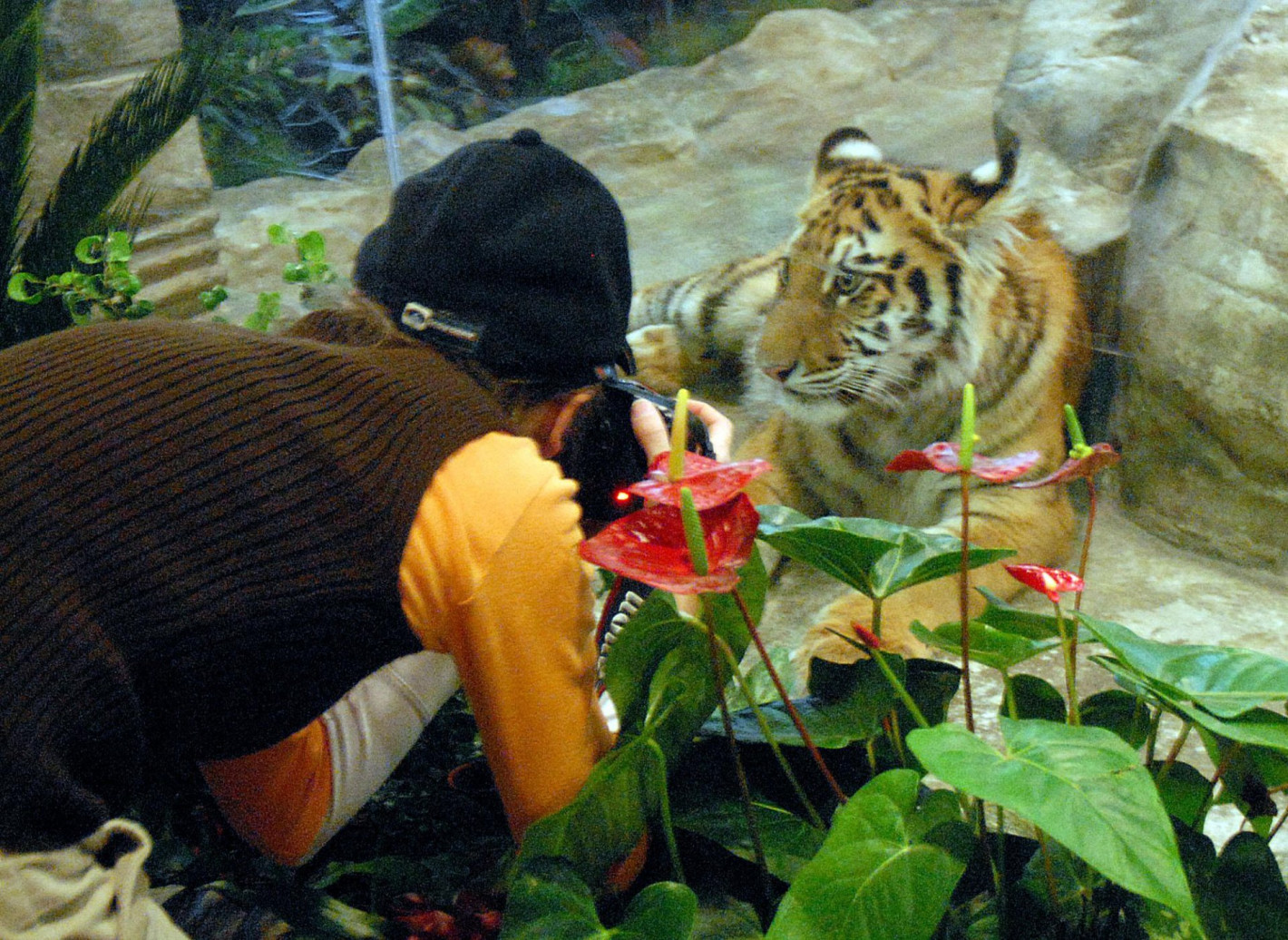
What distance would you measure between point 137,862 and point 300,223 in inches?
83.7

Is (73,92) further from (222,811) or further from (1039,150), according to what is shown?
(1039,150)

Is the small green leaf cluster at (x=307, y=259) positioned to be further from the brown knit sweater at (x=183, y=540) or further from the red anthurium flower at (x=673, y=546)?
the red anthurium flower at (x=673, y=546)

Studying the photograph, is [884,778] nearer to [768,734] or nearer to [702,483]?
[768,734]

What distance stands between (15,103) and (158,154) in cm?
38

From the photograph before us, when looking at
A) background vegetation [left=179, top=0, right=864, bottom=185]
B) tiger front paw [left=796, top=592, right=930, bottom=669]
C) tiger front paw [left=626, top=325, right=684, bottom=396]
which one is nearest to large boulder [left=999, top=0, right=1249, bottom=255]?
background vegetation [left=179, top=0, right=864, bottom=185]

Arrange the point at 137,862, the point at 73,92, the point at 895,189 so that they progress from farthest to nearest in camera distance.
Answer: the point at 73,92, the point at 895,189, the point at 137,862

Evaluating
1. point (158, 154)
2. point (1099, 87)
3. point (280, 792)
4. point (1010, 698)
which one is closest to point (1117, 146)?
point (1099, 87)

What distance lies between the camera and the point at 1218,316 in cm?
239

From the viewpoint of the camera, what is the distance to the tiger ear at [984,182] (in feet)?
7.57

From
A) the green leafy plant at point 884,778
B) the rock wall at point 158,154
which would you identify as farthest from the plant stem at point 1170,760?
the rock wall at point 158,154

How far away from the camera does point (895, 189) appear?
246 cm

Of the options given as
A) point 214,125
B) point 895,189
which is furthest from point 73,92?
point 895,189

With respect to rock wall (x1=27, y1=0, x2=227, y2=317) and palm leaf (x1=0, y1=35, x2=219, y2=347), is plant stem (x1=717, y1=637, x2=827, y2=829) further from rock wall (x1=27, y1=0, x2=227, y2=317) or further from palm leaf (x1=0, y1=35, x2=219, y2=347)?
rock wall (x1=27, y1=0, x2=227, y2=317)

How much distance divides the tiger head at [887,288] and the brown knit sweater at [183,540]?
4.78 feet
